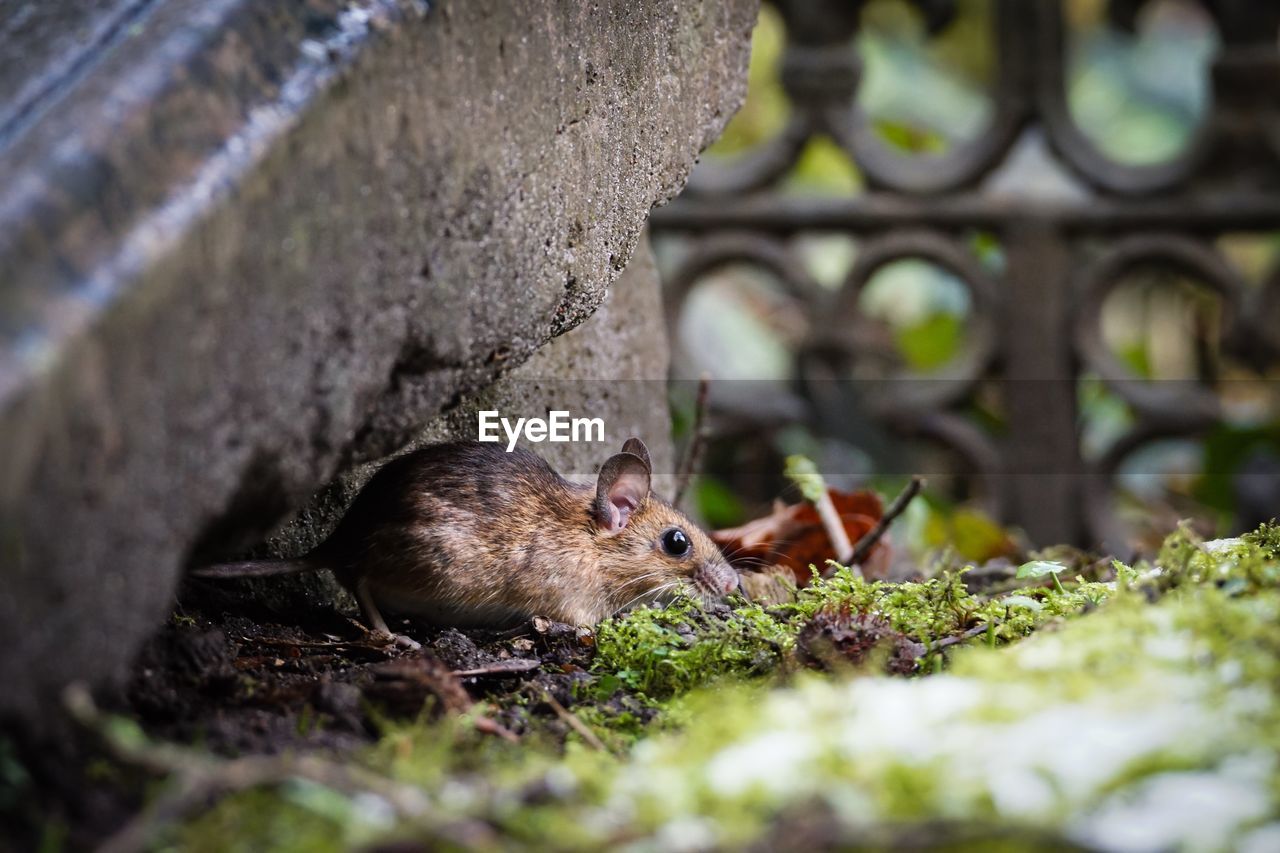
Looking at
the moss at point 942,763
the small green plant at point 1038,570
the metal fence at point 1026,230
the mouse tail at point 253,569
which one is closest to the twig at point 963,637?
the small green plant at point 1038,570

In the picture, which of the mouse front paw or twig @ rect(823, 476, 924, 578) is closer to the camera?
the mouse front paw

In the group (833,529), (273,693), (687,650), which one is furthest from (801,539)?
(273,693)

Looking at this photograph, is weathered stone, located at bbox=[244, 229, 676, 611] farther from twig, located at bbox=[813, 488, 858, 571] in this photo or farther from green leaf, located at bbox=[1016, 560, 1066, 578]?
green leaf, located at bbox=[1016, 560, 1066, 578]

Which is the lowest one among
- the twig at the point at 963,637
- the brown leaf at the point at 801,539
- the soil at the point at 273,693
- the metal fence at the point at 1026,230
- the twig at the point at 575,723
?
the soil at the point at 273,693

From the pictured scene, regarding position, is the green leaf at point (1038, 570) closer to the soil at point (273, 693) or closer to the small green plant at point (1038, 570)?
the small green plant at point (1038, 570)

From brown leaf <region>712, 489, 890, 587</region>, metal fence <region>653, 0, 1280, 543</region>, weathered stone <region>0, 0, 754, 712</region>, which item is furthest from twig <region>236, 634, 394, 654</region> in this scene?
metal fence <region>653, 0, 1280, 543</region>

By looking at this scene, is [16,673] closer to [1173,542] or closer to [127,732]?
[127,732]

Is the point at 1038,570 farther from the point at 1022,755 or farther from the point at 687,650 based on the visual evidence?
the point at 1022,755
